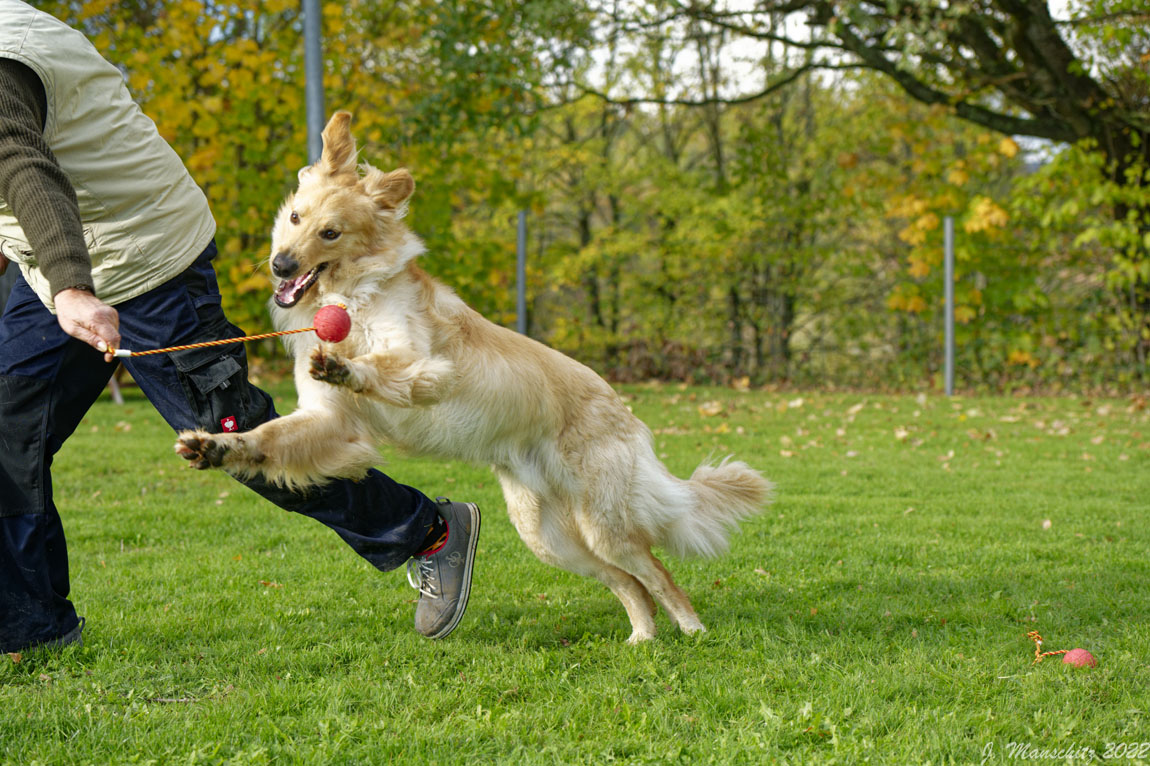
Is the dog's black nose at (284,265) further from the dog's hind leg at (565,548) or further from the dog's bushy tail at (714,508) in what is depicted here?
the dog's bushy tail at (714,508)

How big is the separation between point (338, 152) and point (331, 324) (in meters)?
0.85

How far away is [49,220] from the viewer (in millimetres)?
2525

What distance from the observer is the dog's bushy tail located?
369cm

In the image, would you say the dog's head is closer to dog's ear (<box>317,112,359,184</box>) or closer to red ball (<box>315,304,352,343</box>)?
dog's ear (<box>317,112,359,184</box>)

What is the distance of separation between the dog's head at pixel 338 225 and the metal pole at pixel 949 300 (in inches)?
429

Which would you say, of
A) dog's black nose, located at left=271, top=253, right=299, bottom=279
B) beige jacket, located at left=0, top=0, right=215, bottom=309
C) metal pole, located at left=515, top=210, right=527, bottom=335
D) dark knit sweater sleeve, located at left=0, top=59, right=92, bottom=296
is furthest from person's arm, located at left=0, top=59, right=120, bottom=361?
metal pole, located at left=515, top=210, right=527, bottom=335

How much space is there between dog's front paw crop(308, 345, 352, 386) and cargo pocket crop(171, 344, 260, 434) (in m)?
0.38

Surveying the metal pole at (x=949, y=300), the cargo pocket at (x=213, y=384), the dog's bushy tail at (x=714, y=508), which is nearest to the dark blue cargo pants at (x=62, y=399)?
the cargo pocket at (x=213, y=384)

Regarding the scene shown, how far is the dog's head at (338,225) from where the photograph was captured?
328 centimetres

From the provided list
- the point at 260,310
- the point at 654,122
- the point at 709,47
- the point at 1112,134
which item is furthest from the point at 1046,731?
the point at 654,122

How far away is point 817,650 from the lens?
3322 mm

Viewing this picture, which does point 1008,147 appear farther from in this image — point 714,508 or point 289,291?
point 289,291

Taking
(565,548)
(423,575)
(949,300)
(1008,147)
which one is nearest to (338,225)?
(423,575)

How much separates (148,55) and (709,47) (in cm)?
1009
